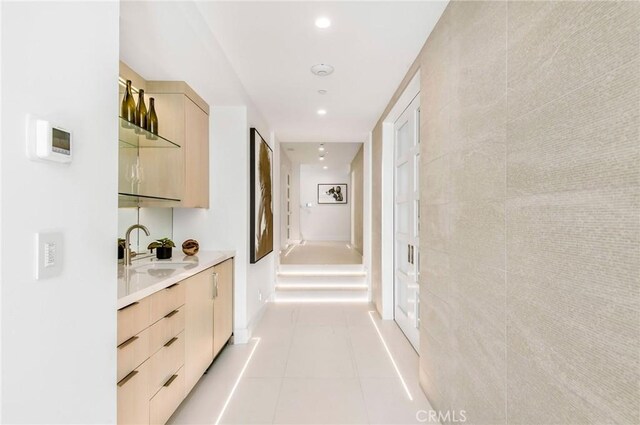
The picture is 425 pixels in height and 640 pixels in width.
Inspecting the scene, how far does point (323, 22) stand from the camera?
2041mm

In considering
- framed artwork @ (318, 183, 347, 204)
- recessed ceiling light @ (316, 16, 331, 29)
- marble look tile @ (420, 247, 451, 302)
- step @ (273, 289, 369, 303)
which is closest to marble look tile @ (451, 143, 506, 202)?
marble look tile @ (420, 247, 451, 302)

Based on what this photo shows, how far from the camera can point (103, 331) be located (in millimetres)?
1106

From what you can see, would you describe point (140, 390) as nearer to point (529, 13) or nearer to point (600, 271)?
point (600, 271)

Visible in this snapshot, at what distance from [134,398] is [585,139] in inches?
78.1

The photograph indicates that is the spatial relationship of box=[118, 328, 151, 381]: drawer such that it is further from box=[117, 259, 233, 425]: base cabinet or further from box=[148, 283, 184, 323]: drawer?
box=[148, 283, 184, 323]: drawer

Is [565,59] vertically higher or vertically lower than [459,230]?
higher

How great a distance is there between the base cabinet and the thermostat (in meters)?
0.78

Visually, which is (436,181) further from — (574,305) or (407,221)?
(407,221)

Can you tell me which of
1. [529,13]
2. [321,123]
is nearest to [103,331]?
[529,13]

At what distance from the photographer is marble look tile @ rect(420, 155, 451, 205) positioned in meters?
1.89

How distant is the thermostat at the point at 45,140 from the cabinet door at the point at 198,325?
1.32 m

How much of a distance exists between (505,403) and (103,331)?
1512mm

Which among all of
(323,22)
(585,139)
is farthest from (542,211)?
(323,22)

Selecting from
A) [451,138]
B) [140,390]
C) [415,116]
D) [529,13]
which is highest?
[415,116]
